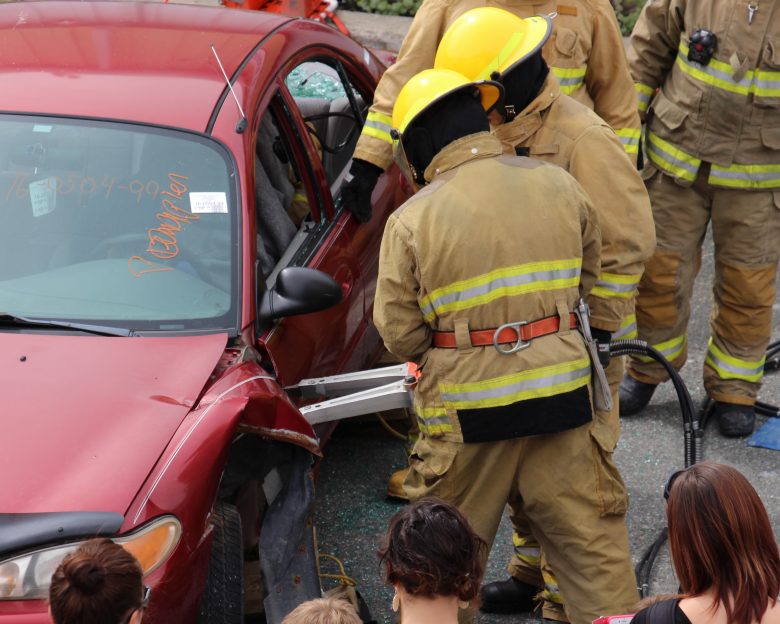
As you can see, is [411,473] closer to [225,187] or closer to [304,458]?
[304,458]

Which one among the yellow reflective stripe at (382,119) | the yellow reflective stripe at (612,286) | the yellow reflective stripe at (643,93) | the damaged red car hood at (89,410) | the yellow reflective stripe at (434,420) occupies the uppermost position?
the damaged red car hood at (89,410)

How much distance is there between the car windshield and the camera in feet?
11.3

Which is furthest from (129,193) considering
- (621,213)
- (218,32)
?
(621,213)

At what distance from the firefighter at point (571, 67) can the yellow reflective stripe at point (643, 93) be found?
2.54ft

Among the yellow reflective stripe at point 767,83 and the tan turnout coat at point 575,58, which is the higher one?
the tan turnout coat at point 575,58

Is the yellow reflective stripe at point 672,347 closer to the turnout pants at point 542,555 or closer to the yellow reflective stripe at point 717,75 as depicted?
the yellow reflective stripe at point 717,75

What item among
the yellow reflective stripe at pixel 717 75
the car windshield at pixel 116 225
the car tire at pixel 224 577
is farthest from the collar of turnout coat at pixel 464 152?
the yellow reflective stripe at pixel 717 75

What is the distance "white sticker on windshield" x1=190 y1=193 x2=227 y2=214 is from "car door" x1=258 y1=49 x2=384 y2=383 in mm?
336

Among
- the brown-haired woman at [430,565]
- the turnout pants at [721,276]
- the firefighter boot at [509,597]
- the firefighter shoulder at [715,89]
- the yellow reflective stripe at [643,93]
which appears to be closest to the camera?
the brown-haired woman at [430,565]

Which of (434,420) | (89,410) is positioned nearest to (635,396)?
(434,420)

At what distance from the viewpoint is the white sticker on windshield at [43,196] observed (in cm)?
367

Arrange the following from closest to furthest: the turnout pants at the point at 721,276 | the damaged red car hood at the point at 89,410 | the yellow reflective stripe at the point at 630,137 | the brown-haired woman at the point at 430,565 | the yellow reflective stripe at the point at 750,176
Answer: the brown-haired woman at the point at 430,565
the damaged red car hood at the point at 89,410
the yellow reflective stripe at the point at 630,137
the yellow reflective stripe at the point at 750,176
the turnout pants at the point at 721,276

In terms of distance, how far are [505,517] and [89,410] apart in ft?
6.77

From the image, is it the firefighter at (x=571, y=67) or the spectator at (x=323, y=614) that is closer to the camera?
the spectator at (x=323, y=614)
